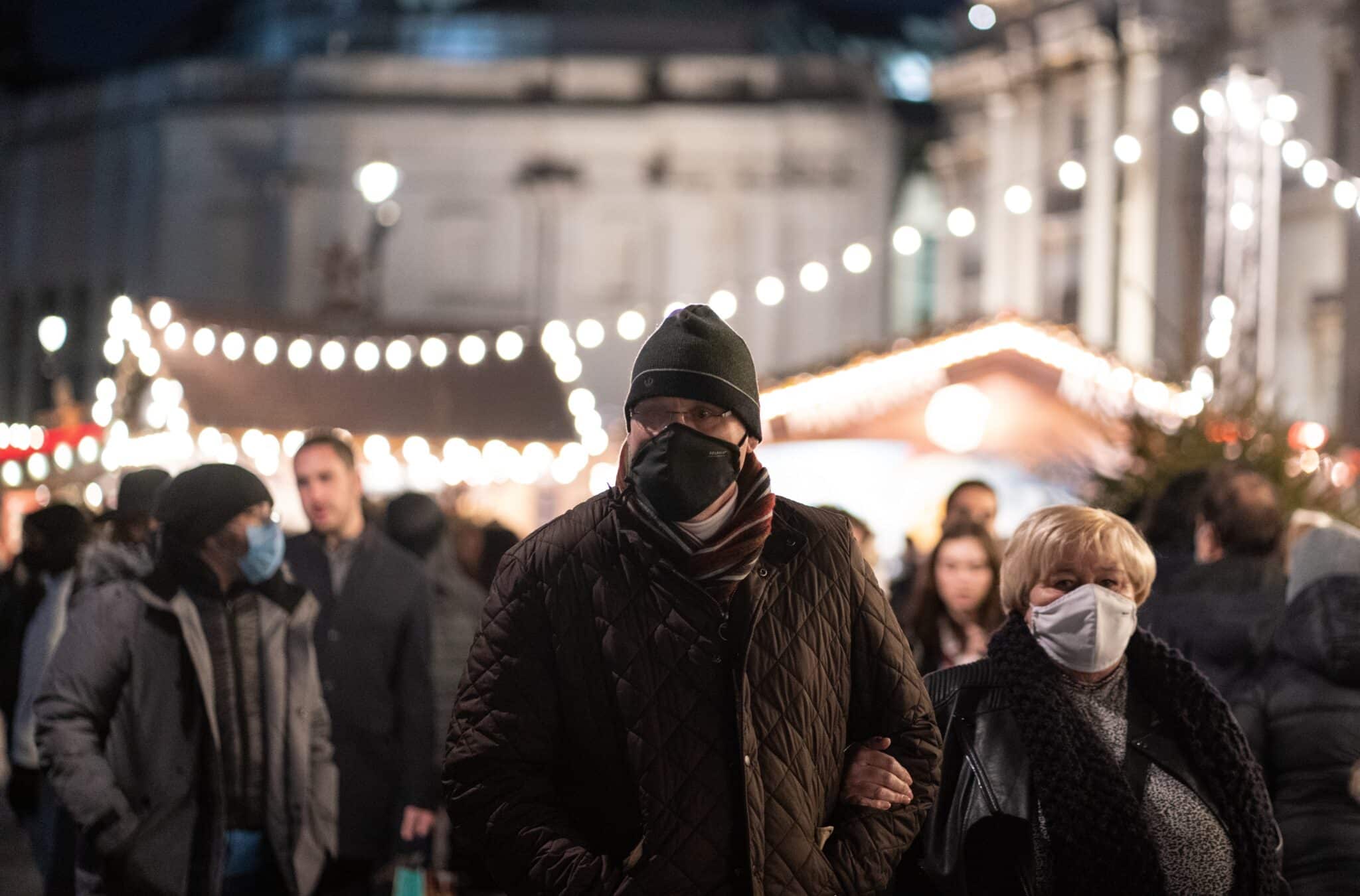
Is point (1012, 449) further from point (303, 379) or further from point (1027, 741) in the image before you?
point (1027, 741)

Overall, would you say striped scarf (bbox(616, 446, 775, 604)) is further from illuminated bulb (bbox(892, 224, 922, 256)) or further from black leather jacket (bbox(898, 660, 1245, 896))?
illuminated bulb (bbox(892, 224, 922, 256))

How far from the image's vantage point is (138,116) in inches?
1537

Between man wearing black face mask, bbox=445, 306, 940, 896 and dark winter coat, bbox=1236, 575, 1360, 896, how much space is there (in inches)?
68.2

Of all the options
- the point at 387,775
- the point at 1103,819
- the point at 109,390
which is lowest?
the point at 387,775

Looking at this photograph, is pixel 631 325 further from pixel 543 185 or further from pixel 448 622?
pixel 543 185

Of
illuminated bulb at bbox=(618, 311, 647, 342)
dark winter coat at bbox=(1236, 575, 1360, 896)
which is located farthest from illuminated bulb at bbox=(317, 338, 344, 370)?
dark winter coat at bbox=(1236, 575, 1360, 896)

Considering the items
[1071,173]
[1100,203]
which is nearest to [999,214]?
[1100,203]

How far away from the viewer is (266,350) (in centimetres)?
1531

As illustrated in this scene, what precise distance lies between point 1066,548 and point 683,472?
3.84ft

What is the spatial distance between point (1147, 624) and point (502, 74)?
33.1 meters

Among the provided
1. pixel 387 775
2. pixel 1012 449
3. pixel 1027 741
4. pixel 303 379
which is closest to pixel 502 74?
pixel 303 379

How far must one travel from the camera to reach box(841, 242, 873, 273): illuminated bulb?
21.0 meters

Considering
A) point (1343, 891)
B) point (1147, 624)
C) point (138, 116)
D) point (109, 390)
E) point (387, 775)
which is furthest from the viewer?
point (138, 116)

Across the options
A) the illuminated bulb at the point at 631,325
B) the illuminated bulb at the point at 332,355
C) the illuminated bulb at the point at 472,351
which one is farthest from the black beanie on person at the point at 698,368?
the illuminated bulb at the point at 631,325
